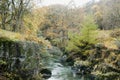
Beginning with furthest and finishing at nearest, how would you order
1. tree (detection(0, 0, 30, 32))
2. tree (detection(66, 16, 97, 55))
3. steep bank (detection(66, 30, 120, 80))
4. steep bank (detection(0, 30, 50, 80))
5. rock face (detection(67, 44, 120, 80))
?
tree (detection(66, 16, 97, 55)), tree (detection(0, 0, 30, 32)), steep bank (detection(66, 30, 120, 80)), rock face (detection(67, 44, 120, 80)), steep bank (detection(0, 30, 50, 80))

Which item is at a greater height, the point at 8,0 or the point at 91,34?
the point at 8,0

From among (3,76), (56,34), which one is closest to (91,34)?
(3,76)

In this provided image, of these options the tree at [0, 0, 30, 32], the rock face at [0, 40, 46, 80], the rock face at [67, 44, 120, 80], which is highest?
the tree at [0, 0, 30, 32]

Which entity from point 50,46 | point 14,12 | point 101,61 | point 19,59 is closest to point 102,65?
point 101,61

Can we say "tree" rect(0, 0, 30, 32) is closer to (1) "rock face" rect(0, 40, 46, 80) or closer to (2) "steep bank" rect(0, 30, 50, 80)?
(2) "steep bank" rect(0, 30, 50, 80)

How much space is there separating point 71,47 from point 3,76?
19122 mm

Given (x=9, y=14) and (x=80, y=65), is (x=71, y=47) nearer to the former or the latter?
(x=80, y=65)

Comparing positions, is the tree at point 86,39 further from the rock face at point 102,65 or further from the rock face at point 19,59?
the rock face at point 19,59

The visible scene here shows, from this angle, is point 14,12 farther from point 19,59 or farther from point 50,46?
point 19,59

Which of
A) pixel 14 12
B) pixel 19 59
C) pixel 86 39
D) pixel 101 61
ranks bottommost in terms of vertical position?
pixel 101 61

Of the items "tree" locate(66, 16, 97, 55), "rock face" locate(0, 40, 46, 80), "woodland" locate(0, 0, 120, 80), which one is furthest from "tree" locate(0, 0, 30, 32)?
"rock face" locate(0, 40, 46, 80)

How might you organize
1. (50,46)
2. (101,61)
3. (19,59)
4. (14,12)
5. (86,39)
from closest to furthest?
(19,59), (50,46), (101,61), (14,12), (86,39)

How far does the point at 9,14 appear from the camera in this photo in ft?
95.2

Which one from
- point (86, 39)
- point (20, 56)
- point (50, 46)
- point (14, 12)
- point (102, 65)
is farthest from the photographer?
point (86, 39)
